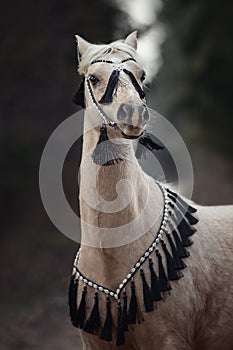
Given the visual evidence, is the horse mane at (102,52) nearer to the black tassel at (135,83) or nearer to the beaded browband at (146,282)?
the black tassel at (135,83)

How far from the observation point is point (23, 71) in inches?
338

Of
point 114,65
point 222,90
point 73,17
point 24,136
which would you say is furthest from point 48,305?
point 222,90

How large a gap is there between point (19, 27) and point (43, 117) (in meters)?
1.26

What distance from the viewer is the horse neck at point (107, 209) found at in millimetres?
3756

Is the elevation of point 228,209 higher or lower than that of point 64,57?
lower

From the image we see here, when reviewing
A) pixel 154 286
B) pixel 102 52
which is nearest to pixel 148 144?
pixel 102 52

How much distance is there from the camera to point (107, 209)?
3771mm

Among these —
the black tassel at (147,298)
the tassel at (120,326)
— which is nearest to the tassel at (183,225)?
the black tassel at (147,298)

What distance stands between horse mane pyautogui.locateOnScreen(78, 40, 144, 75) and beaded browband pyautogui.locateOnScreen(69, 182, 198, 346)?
0.91 metres

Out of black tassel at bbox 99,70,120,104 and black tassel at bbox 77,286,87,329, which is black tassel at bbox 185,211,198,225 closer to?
black tassel at bbox 77,286,87,329

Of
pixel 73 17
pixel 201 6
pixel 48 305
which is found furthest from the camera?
pixel 201 6

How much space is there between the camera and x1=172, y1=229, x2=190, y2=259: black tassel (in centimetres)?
399

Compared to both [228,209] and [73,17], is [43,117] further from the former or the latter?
[228,209]

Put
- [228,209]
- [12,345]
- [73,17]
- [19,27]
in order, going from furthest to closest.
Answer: [73,17] → [19,27] → [12,345] → [228,209]
